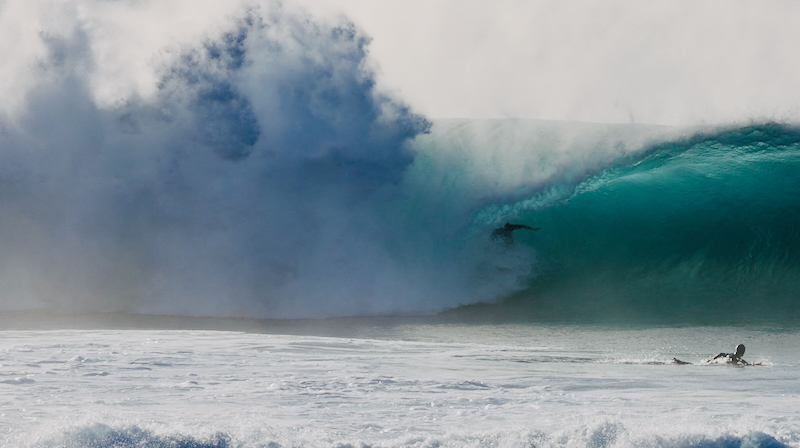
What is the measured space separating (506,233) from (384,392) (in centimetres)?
562

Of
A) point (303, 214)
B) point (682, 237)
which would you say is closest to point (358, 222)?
point (303, 214)

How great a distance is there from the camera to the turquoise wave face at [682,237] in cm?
819

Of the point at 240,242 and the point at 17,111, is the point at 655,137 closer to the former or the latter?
the point at 240,242

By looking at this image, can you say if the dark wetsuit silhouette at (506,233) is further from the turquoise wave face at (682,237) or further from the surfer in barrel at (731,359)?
the surfer in barrel at (731,359)

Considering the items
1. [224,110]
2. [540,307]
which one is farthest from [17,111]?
[540,307]

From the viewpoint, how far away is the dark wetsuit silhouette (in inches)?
370

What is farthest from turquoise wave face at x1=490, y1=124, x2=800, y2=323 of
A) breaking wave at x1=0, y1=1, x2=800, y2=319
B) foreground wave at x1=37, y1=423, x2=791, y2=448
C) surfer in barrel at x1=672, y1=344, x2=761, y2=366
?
foreground wave at x1=37, y1=423, x2=791, y2=448

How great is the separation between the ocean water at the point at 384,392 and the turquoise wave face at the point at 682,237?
1689 millimetres

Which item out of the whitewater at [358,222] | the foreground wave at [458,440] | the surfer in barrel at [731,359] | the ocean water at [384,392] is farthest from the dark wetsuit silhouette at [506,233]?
the foreground wave at [458,440]

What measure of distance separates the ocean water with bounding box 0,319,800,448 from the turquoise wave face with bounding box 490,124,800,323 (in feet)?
5.54

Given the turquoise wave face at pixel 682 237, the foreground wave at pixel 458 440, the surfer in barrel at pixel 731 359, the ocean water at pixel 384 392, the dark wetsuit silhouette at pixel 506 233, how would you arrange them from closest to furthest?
Result: the foreground wave at pixel 458 440
the ocean water at pixel 384 392
the surfer in barrel at pixel 731 359
the turquoise wave face at pixel 682 237
the dark wetsuit silhouette at pixel 506 233

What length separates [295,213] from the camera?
9289 mm

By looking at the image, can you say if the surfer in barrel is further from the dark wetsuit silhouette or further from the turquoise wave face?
the dark wetsuit silhouette

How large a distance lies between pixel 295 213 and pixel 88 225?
9.06ft
